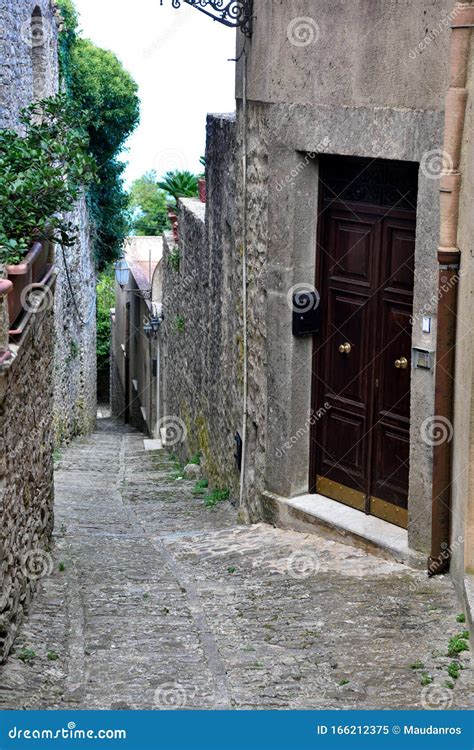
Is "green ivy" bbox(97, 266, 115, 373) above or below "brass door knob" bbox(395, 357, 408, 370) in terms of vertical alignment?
below

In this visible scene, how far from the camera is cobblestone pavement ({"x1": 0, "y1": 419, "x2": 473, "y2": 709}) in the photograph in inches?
214

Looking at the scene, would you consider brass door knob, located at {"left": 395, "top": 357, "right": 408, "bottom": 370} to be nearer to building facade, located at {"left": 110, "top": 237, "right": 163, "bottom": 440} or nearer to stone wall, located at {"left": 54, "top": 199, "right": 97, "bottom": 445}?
stone wall, located at {"left": 54, "top": 199, "right": 97, "bottom": 445}

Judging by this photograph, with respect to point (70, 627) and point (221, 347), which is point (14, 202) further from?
point (221, 347)

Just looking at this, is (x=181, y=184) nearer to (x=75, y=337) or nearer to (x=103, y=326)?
(x=75, y=337)

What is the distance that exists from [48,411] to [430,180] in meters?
3.39

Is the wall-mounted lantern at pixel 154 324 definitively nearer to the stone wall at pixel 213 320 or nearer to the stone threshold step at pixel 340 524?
the stone wall at pixel 213 320

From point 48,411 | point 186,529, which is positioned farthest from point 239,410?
point 48,411

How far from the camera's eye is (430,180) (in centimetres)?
668

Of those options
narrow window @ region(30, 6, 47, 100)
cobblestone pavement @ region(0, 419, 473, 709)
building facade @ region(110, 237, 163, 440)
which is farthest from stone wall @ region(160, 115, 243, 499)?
building facade @ region(110, 237, 163, 440)

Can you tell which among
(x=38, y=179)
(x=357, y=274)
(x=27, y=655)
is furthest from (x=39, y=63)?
(x=27, y=655)

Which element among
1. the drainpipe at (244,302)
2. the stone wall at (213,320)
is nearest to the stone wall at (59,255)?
the stone wall at (213,320)

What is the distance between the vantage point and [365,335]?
7824 mm

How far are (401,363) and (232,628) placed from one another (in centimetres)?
217

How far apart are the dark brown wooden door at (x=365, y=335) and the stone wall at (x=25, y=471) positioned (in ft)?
6.73
